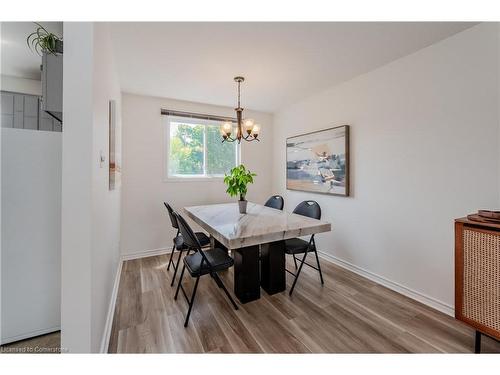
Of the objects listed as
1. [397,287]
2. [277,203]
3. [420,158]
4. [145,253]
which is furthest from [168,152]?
[397,287]

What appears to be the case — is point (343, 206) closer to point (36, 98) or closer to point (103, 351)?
point (103, 351)

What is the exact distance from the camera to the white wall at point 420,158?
5.67ft

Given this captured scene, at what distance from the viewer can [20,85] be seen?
2.49 meters

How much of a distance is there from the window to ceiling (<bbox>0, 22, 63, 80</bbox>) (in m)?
1.49

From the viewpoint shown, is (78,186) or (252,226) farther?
(252,226)

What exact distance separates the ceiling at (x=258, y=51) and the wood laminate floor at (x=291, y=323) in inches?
Result: 91.9

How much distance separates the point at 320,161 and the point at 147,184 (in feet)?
8.30

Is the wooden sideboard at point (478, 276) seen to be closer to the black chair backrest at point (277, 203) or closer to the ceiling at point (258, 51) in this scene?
the ceiling at point (258, 51)

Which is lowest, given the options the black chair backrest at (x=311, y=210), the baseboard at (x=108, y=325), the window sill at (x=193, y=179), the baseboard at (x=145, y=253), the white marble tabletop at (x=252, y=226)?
the baseboard at (x=108, y=325)

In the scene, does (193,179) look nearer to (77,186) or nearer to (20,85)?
(20,85)

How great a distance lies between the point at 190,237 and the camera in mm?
1815

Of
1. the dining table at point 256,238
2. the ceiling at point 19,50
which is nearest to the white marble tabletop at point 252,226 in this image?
the dining table at point 256,238

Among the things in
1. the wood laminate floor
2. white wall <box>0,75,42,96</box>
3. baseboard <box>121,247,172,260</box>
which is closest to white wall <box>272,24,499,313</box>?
the wood laminate floor

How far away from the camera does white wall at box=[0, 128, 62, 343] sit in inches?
54.7
